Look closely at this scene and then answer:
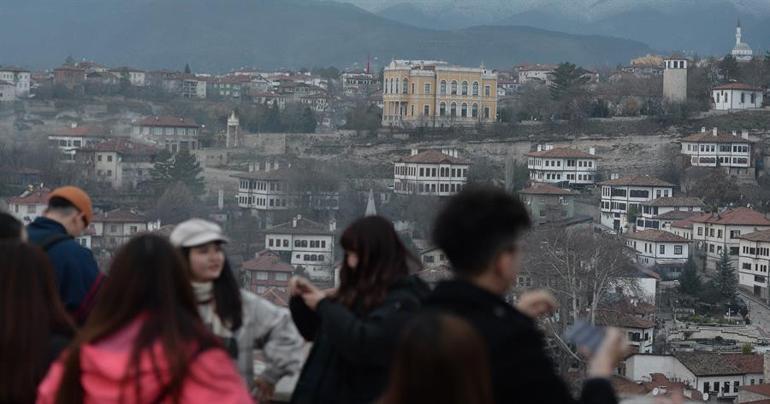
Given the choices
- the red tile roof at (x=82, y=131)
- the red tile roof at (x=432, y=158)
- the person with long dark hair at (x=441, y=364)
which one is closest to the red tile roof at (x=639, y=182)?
the red tile roof at (x=432, y=158)

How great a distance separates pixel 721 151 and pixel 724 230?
27.9 feet

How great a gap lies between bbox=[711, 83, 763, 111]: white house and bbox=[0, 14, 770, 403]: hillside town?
0.19ft

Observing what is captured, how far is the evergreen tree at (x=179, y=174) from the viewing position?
127ft

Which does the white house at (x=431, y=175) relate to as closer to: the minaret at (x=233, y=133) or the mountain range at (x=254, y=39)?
the minaret at (x=233, y=133)

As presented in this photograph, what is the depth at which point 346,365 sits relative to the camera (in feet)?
9.02

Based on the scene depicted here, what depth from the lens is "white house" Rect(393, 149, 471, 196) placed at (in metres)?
37.9

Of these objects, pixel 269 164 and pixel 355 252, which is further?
pixel 269 164

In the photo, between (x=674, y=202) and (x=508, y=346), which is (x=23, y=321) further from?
(x=674, y=202)

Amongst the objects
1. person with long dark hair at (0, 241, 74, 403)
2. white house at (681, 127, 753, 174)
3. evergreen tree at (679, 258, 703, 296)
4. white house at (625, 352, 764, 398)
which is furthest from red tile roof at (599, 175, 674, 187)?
person with long dark hair at (0, 241, 74, 403)

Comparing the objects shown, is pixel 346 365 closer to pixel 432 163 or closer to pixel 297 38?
pixel 432 163

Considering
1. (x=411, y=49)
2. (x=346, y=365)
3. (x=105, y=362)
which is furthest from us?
(x=411, y=49)

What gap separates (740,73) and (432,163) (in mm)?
14946

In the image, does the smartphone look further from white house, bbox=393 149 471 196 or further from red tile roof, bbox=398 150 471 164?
red tile roof, bbox=398 150 471 164

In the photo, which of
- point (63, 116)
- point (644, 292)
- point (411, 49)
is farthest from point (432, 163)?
point (411, 49)
